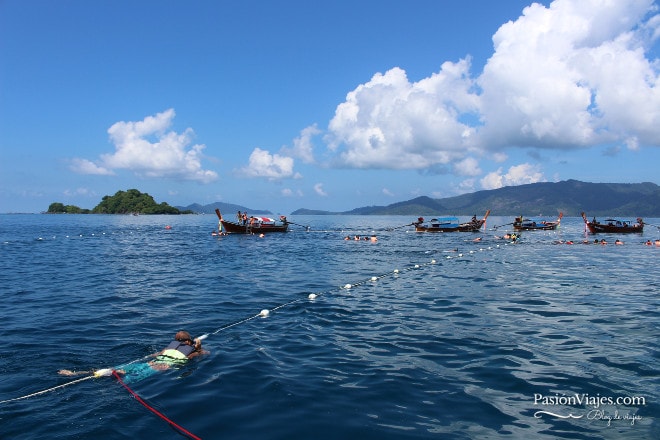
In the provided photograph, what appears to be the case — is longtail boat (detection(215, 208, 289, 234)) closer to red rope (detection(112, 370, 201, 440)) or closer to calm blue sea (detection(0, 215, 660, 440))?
calm blue sea (detection(0, 215, 660, 440))

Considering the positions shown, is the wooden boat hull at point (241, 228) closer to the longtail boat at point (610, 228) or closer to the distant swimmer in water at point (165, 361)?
the longtail boat at point (610, 228)

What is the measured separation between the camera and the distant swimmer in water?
9.92 metres

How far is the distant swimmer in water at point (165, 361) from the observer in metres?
9.92

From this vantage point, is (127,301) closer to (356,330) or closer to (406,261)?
(356,330)

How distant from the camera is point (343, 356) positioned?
11445mm

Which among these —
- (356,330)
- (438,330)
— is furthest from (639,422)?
(356,330)

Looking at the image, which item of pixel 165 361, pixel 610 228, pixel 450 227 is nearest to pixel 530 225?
pixel 610 228

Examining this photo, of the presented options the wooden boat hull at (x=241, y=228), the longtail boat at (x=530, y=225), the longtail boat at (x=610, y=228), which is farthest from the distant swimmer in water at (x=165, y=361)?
the longtail boat at (x=530, y=225)

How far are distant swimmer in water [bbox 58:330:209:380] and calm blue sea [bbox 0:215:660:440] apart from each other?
245mm

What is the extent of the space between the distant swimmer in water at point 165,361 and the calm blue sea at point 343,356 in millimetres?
245

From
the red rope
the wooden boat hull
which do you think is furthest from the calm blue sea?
the wooden boat hull

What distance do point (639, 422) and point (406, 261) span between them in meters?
26.8

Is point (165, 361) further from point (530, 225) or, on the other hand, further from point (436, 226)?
point (530, 225)

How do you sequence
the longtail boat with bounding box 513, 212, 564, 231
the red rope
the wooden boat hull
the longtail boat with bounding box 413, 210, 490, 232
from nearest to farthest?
the red rope
the wooden boat hull
the longtail boat with bounding box 413, 210, 490, 232
the longtail boat with bounding box 513, 212, 564, 231
